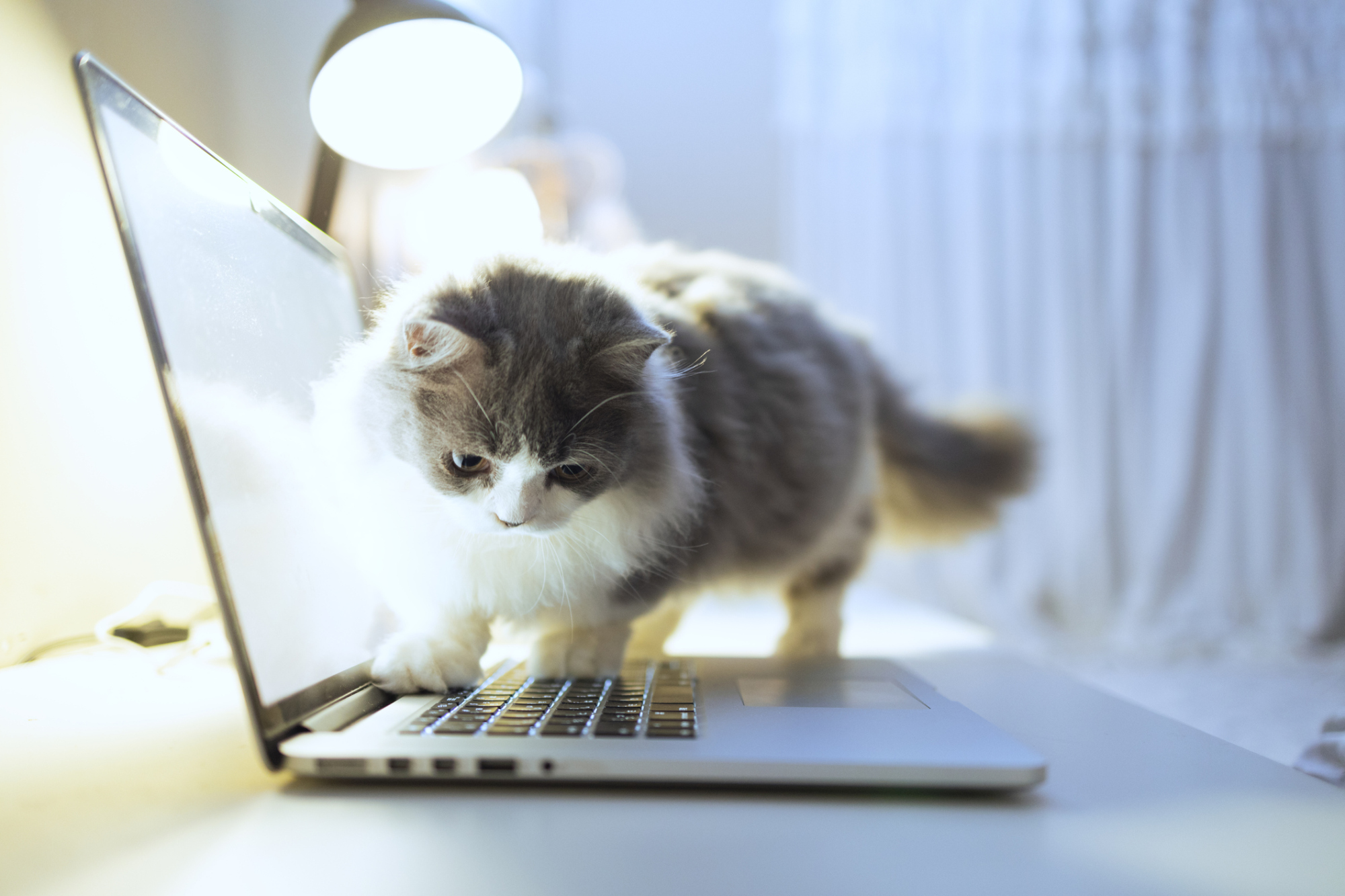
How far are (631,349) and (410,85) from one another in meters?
0.50

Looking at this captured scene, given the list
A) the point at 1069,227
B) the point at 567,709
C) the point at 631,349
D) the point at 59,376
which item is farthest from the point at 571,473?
the point at 1069,227

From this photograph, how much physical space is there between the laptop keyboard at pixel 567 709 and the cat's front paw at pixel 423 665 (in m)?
0.02

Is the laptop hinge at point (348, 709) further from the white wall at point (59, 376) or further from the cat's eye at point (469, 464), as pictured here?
the white wall at point (59, 376)

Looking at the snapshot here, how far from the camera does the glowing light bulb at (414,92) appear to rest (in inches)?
38.5

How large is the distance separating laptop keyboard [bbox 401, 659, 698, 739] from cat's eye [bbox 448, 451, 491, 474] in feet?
0.72

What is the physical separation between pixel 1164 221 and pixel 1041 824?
2807 millimetres

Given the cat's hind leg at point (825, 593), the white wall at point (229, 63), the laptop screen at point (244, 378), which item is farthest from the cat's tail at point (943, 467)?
the white wall at point (229, 63)

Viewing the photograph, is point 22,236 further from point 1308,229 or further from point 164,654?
point 1308,229

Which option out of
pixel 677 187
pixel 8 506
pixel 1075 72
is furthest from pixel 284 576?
pixel 1075 72

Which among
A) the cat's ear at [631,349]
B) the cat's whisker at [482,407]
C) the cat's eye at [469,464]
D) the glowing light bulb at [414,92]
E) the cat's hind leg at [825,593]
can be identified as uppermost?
the glowing light bulb at [414,92]

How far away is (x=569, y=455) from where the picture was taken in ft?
2.70

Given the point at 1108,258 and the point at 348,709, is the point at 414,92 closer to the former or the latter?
the point at 348,709

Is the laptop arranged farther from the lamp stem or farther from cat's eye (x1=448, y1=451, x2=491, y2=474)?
the lamp stem

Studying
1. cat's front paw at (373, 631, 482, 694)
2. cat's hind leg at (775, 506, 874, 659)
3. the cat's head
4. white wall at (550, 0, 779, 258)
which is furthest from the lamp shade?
white wall at (550, 0, 779, 258)
